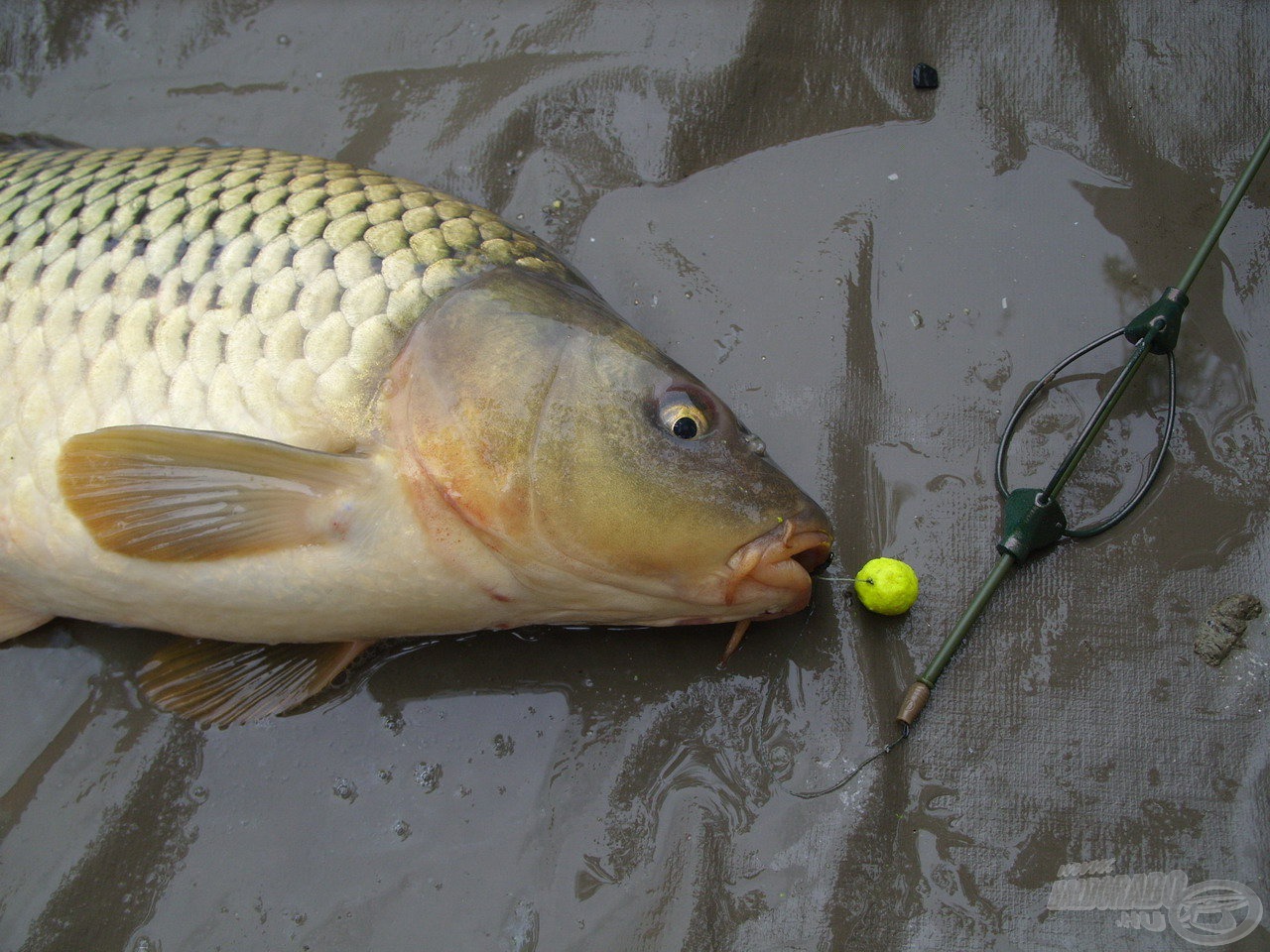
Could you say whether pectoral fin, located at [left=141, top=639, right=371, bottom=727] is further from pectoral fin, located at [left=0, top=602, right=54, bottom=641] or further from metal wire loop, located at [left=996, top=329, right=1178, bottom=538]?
metal wire loop, located at [left=996, top=329, right=1178, bottom=538]

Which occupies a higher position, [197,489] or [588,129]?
[588,129]

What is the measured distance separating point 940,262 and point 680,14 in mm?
1069

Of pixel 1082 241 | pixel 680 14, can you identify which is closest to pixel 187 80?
pixel 680 14

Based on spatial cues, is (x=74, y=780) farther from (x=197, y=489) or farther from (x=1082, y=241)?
(x=1082, y=241)

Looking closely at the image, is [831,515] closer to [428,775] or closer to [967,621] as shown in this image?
[967,621]

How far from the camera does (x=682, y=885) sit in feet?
5.95

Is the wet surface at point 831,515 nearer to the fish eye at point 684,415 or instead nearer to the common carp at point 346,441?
the common carp at point 346,441

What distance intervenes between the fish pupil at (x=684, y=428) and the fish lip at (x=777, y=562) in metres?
0.24

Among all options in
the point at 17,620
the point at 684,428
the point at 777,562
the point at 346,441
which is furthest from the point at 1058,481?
the point at 17,620

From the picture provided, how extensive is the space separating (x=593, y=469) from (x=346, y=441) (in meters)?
0.49

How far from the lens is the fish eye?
1.75 meters

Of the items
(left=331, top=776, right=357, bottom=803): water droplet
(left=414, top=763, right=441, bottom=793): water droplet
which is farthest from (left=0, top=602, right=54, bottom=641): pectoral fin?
(left=414, top=763, right=441, bottom=793): water droplet

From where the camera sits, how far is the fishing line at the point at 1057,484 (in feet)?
6.32

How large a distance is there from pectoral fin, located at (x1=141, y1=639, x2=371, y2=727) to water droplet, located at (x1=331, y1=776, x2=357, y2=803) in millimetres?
200
